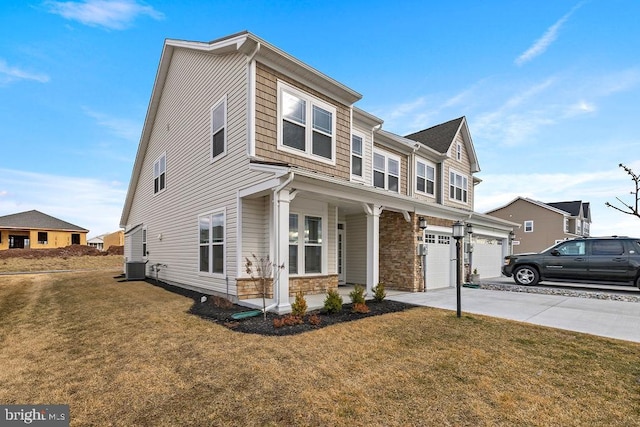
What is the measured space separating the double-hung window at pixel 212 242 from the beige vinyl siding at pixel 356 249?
5.48 m

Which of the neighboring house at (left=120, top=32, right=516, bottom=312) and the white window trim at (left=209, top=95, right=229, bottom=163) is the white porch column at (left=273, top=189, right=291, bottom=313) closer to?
the neighboring house at (left=120, top=32, right=516, bottom=312)

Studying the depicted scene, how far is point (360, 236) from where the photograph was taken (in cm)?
1209

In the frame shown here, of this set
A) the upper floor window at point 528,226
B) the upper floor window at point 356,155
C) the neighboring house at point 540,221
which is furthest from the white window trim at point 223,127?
the upper floor window at point 528,226

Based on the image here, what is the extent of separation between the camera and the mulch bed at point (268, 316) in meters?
5.68

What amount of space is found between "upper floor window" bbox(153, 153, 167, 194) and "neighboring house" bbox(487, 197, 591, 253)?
3193 centimetres

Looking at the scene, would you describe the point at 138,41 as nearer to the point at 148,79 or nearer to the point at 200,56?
the point at 148,79

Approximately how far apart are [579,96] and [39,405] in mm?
14637

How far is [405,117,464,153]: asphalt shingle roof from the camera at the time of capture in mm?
15422

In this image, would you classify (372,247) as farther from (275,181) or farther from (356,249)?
(275,181)

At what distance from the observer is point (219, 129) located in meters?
8.88

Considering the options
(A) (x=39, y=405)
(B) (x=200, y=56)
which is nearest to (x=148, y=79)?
(B) (x=200, y=56)

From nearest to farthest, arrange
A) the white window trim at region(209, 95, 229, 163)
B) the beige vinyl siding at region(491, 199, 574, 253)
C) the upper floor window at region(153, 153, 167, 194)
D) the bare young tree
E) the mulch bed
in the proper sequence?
the bare young tree
the mulch bed
the white window trim at region(209, 95, 229, 163)
the upper floor window at region(153, 153, 167, 194)
the beige vinyl siding at region(491, 199, 574, 253)

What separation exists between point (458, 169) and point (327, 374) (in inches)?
595

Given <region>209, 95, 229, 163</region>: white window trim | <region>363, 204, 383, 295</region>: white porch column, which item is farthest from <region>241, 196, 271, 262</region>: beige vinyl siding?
<region>363, 204, 383, 295</region>: white porch column
